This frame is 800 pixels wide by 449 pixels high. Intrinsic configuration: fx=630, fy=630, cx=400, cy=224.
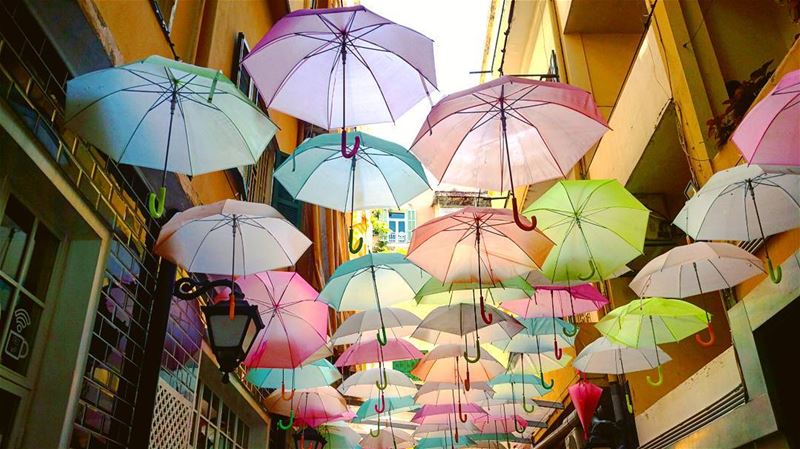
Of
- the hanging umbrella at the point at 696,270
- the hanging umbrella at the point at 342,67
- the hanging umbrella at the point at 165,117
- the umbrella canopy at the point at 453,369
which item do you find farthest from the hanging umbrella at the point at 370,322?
the hanging umbrella at the point at 165,117

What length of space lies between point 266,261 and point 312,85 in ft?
5.00

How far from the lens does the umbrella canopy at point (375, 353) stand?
8156 mm

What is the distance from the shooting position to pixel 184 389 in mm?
5566

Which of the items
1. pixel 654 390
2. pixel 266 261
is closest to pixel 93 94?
pixel 266 261

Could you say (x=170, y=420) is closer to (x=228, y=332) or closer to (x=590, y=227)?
(x=228, y=332)

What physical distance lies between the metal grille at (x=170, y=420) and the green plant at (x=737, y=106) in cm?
588

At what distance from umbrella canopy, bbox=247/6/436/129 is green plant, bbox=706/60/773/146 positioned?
11.6 feet

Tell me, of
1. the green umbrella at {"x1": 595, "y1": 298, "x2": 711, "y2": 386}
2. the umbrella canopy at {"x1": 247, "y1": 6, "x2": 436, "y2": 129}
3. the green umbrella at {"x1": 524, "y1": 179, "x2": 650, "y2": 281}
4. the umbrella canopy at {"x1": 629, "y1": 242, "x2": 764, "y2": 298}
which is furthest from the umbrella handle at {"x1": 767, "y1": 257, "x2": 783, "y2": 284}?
the umbrella canopy at {"x1": 247, "y1": 6, "x2": 436, "y2": 129}

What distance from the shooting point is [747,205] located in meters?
5.41

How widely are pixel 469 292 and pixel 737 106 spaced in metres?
3.56

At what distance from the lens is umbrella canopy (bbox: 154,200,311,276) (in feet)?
15.5

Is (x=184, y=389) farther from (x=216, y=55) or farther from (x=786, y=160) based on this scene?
(x=786, y=160)

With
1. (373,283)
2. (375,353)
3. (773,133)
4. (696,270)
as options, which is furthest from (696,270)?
(375,353)

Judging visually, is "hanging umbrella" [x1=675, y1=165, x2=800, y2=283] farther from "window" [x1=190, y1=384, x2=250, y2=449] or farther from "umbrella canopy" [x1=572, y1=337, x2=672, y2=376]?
"window" [x1=190, y1=384, x2=250, y2=449]
